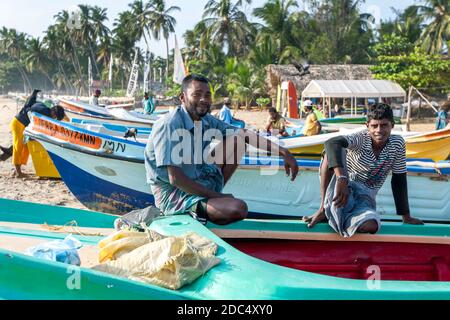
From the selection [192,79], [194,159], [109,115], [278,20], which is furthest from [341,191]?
[278,20]

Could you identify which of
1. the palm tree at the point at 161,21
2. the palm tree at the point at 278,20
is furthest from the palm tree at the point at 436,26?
the palm tree at the point at 161,21

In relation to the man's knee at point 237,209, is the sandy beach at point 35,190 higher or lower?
lower

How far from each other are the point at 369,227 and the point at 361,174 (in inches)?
18.8

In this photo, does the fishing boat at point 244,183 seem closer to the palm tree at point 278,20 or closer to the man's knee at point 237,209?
the man's knee at point 237,209

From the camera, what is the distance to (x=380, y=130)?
11.3 feet

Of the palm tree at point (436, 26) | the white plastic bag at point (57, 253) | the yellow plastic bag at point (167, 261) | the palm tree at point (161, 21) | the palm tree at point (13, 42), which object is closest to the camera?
the yellow plastic bag at point (167, 261)

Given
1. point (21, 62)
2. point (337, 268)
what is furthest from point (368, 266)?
point (21, 62)

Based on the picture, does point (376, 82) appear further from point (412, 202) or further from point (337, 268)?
point (337, 268)

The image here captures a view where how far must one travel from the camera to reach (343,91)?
2222cm

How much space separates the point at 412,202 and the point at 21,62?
278 ft

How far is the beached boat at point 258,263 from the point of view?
2.09 m

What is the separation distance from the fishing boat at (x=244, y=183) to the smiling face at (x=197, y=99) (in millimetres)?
2392

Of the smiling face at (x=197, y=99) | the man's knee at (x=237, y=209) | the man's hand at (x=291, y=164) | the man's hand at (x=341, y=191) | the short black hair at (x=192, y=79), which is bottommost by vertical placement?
the man's knee at (x=237, y=209)

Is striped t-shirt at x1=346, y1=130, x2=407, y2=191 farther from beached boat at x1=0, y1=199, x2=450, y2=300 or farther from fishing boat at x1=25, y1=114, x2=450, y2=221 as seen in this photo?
fishing boat at x1=25, y1=114, x2=450, y2=221
